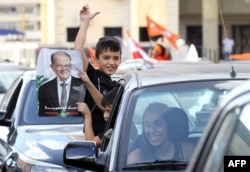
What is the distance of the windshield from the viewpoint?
6.19 metres

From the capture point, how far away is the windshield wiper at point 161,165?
6.07m

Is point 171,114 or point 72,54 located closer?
point 171,114

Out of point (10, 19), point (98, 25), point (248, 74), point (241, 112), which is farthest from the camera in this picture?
point (10, 19)

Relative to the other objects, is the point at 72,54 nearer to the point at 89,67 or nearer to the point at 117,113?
the point at 89,67

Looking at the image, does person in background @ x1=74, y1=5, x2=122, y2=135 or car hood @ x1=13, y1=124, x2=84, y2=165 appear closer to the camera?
car hood @ x1=13, y1=124, x2=84, y2=165

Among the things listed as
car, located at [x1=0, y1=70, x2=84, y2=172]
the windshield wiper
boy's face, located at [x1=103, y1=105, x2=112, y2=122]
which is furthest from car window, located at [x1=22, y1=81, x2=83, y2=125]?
the windshield wiper

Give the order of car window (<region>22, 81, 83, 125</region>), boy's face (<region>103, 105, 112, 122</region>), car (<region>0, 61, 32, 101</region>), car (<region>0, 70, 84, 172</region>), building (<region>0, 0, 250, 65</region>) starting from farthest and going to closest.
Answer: building (<region>0, 0, 250, 65</region>) → car (<region>0, 61, 32, 101</region>) → car window (<region>22, 81, 83, 125</region>) → car (<region>0, 70, 84, 172</region>) → boy's face (<region>103, 105, 112, 122</region>)

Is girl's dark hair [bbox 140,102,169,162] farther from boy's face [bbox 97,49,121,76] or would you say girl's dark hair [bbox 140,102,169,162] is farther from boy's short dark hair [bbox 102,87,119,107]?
boy's face [bbox 97,49,121,76]

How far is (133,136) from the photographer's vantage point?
635cm

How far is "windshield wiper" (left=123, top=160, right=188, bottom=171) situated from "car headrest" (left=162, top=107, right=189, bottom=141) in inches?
6.6

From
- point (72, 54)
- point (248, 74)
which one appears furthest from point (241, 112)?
point (72, 54)

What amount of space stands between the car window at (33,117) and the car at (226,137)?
6482mm

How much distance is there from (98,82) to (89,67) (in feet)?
0.49

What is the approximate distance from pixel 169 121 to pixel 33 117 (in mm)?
4797
